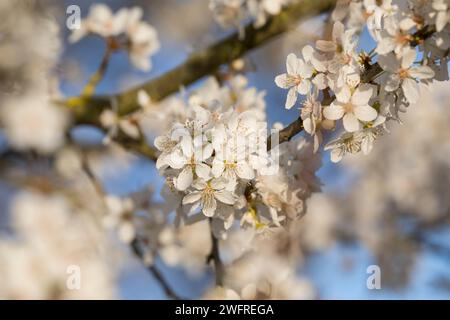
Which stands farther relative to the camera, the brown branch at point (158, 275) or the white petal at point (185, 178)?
the brown branch at point (158, 275)

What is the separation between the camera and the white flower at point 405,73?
0.89m

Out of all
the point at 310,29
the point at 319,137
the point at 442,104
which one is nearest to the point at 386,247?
the point at 442,104

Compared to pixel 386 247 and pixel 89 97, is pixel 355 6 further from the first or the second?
pixel 386 247

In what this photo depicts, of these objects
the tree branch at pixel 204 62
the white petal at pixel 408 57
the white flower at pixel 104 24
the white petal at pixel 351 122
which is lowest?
the white petal at pixel 351 122

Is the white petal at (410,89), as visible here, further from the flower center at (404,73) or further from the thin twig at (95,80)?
the thin twig at (95,80)

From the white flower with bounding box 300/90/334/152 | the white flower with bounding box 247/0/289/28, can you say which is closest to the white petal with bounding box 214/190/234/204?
the white flower with bounding box 300/90/334/152

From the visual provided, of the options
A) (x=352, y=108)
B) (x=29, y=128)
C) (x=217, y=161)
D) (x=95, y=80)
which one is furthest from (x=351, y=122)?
(x=29, y=128)

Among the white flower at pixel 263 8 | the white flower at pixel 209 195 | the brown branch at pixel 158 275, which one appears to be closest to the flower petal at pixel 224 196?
the white flower at pixel 209 195

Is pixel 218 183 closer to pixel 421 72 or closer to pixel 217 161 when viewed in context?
pixel 217 161

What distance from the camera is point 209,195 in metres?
1.02

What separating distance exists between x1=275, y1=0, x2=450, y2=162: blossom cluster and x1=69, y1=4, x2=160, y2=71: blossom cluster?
3.73ft
